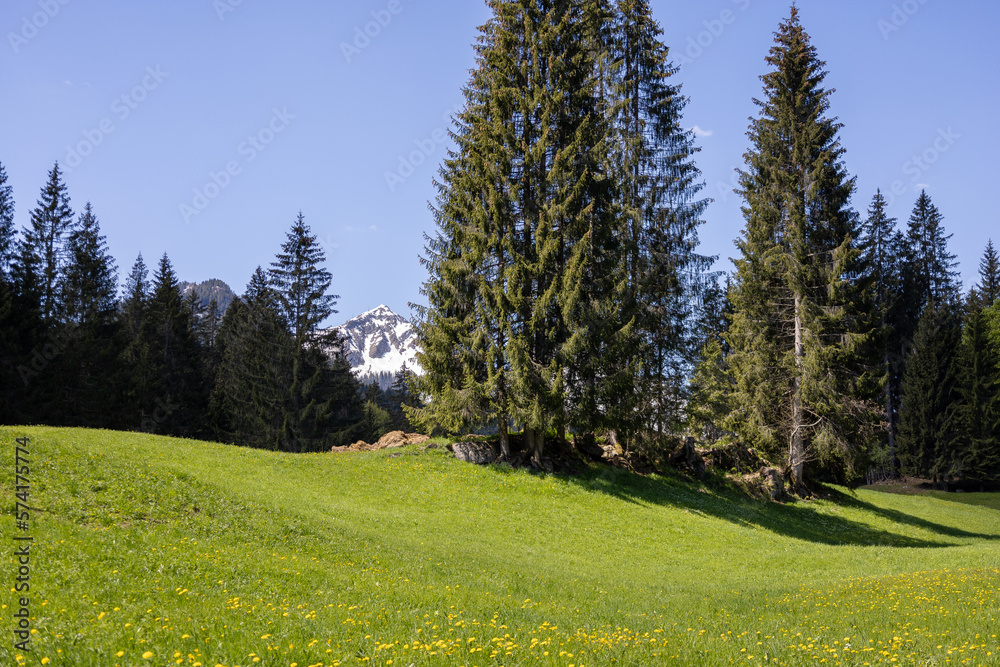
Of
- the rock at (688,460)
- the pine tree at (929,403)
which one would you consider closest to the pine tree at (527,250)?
the rock at (688,460)

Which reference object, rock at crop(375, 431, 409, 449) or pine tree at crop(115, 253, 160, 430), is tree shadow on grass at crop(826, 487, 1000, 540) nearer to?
rock at crop(375, 431, 409, 449)

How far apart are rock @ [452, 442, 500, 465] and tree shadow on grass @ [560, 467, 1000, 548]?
2941 millimetres

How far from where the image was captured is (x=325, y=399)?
42.5 m

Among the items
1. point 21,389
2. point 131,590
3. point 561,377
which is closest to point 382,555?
point 131,590

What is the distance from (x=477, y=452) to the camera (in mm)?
23328

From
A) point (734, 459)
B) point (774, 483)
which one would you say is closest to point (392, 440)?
point (734, 459)

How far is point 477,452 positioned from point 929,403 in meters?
40.1

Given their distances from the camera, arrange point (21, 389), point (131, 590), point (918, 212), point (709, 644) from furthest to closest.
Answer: point (918, 212) < point (21, 389) < point (131, 590) < point (709, 644)

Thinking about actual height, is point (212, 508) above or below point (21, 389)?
below

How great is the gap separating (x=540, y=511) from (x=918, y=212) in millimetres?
55169

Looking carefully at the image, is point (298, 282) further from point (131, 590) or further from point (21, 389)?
point (131, 590)

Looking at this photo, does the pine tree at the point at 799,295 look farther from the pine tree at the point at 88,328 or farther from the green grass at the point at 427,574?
the pine tree at the point at 88,328

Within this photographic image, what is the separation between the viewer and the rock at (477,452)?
910 inches

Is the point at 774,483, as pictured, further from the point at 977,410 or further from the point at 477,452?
the point at 977,410
